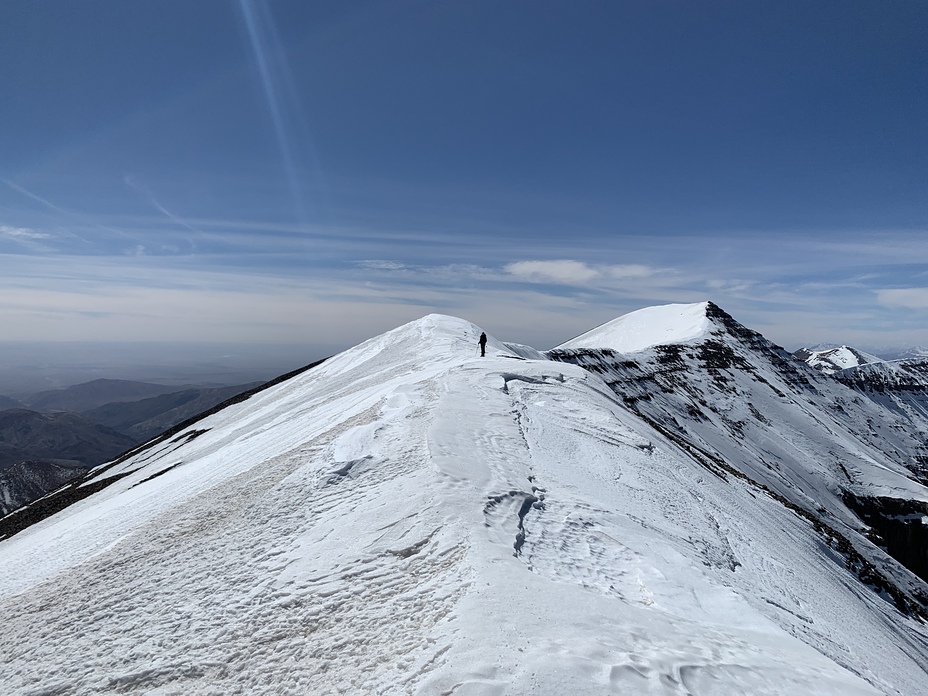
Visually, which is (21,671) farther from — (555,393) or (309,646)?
(555,393)

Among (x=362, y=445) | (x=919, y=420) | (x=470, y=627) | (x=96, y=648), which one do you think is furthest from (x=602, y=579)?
(x=919, y=420)

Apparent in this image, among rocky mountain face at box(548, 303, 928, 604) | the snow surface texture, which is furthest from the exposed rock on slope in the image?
the snow surface texture

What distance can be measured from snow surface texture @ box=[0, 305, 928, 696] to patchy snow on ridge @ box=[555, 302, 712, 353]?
91.8 m

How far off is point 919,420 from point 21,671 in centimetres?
18451

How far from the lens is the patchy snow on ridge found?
108938 millimetres

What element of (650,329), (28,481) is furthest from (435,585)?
(28,481)

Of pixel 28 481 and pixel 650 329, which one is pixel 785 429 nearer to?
pixel 650 329

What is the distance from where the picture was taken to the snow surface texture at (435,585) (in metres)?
5.44

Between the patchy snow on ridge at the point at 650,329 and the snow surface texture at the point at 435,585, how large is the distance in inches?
3614

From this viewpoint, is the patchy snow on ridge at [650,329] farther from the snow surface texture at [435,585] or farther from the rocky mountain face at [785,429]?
the snow surface texture at [435,585]

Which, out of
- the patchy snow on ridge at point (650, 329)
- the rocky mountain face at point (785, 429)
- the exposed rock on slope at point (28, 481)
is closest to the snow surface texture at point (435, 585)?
the rocky mountain face at point (785, 429)

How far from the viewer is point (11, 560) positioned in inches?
528

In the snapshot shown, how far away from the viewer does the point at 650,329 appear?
12312 cm

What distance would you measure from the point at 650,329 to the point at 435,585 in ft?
419
